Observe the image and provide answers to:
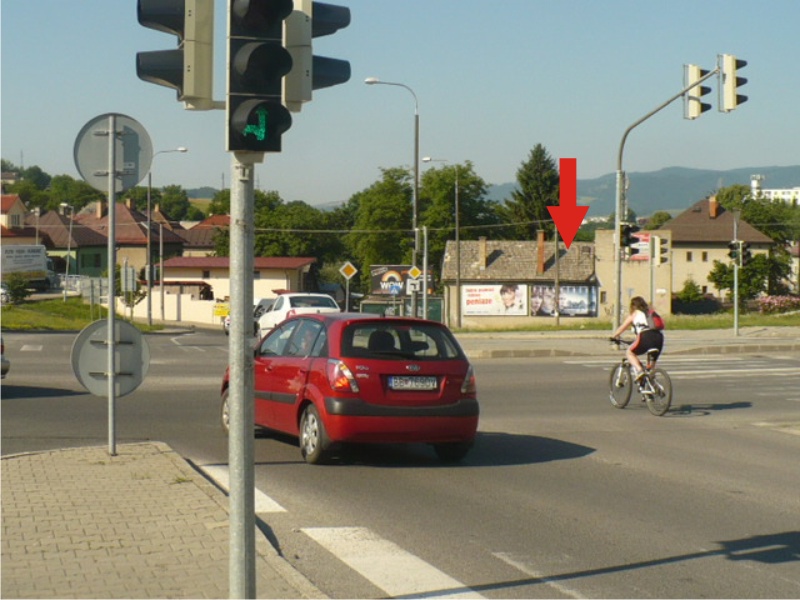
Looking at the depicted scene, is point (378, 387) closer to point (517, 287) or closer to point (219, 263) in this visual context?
point (517, 287)

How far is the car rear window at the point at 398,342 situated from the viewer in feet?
39.6

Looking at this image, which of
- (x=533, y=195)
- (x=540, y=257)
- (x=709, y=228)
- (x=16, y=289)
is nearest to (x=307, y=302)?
(x=16, y=289)

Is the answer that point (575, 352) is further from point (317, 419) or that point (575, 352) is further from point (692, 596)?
point (692, 596)

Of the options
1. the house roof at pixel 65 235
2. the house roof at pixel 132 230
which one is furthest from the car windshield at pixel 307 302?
the house roof at pixel 65 235

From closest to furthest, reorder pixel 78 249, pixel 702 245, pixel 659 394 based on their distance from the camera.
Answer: pixel 659 394 < pixel 702 245 < pixel 78 249

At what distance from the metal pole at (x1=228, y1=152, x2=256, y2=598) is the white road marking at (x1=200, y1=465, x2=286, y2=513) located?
3.82m

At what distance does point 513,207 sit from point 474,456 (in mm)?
103211

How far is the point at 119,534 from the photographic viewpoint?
26.0ft

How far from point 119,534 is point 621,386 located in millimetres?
12431

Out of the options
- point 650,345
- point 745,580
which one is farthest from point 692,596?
point 650,345

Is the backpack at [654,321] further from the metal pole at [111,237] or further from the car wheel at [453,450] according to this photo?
the metal pole at [111,237]

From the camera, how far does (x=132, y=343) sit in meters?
11.0

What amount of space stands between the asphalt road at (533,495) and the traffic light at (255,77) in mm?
2724

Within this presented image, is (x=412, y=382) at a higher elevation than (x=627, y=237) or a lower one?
lower
